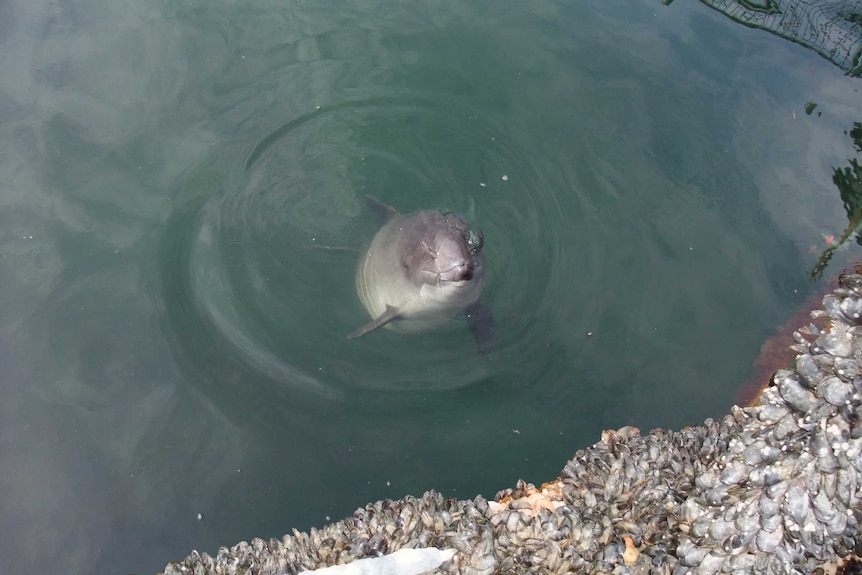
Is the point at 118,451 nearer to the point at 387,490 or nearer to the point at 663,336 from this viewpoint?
the point at 387,490

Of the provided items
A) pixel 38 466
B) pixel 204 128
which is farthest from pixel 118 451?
pixel 204 128

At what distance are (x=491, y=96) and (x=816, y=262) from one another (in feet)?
11.4

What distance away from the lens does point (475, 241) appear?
5.62m

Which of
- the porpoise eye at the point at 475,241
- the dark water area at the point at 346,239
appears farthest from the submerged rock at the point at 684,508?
the porpoise eye at the point at 475,241

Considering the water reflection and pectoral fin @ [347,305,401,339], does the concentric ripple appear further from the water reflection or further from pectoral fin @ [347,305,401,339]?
the water reflection

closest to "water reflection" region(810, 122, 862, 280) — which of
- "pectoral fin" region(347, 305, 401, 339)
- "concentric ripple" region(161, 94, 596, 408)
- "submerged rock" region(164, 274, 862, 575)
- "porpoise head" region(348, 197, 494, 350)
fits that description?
"concentric ripple" region(161, 94, 596, 408)

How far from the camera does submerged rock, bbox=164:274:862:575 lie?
2.63 metres

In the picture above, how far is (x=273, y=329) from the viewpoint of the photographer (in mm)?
5301

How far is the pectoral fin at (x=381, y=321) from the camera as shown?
16.9 feet

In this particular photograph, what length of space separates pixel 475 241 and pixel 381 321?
3.75ft

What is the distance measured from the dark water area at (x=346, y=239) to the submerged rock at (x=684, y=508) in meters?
1.29

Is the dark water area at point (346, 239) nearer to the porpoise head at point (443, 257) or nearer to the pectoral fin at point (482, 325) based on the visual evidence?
the pectoral fin at point (482, 325)

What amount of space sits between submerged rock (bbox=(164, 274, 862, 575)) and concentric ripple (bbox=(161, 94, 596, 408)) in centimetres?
174

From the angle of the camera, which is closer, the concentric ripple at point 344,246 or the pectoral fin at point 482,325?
the concentric ripple at point 344,246
